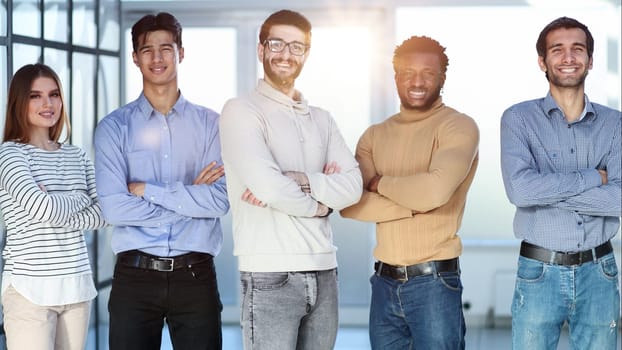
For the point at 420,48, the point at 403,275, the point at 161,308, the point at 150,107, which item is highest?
the point at 420,48

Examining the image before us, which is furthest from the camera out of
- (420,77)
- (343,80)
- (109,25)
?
(343,80)

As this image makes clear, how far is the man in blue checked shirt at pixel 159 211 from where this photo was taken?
3.18 metres

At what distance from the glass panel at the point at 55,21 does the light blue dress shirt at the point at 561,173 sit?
255 cm

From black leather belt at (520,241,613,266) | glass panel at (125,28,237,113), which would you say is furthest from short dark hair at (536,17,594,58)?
glass panel at (125,28,237,113)

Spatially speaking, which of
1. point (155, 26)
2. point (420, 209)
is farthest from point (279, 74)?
point (420, 209)

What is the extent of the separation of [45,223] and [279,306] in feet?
3.35

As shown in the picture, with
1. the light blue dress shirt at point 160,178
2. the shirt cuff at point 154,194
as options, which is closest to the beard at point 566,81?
the light blue dress shirt at point 160,178

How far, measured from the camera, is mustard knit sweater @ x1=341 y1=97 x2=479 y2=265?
306cm

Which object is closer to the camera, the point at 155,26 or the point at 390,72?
the point at 155,26

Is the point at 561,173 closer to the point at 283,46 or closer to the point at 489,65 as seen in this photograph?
the point at 283,46

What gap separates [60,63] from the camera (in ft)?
15.7

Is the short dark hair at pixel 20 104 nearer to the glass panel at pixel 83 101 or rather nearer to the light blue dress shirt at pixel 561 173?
the glass panel at pixel 83 101

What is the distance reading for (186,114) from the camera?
3.39m

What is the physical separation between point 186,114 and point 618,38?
390cm
